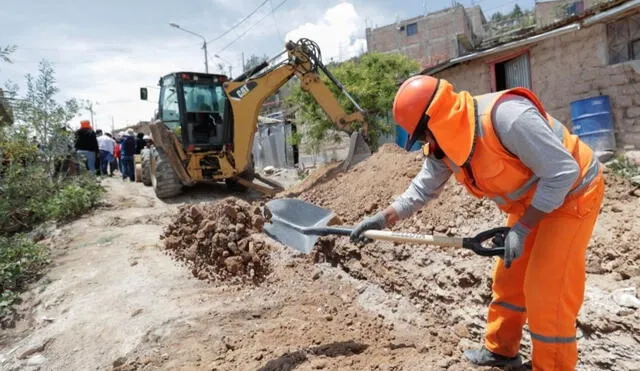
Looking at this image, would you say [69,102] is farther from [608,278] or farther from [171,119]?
[608,278]

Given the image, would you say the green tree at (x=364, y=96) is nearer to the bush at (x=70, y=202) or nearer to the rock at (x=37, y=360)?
the bush at (x=70, y=202)

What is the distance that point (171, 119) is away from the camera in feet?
30.5

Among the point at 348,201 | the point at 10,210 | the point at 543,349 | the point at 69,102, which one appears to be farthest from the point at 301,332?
the point at 69,102

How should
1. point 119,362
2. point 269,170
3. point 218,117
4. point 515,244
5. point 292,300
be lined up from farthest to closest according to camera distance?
point 269,170, point 218,117, point 292,300, point 119,362, point 515,244

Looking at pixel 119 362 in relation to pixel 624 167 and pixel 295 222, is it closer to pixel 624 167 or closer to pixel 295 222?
pixel 295 222

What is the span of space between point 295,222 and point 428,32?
32.4 metres

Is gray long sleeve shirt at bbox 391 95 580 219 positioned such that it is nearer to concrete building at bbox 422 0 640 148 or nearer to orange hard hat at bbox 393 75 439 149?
orange hard hat at bbox 393 75 439 149

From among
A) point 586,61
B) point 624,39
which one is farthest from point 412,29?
point 624,39

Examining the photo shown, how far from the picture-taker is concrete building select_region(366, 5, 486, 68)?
102 ft

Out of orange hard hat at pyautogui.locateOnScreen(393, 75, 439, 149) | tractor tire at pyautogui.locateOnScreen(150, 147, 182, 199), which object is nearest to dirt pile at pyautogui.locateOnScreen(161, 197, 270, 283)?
orange hard hat at pyautogui.locateOnScreen(393, 75, 439, 149)

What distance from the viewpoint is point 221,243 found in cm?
462

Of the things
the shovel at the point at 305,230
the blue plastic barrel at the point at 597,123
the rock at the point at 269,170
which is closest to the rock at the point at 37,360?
the shovel at the point at 305,230

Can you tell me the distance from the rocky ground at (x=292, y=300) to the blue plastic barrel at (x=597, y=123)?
296cm

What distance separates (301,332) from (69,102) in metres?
7.64
